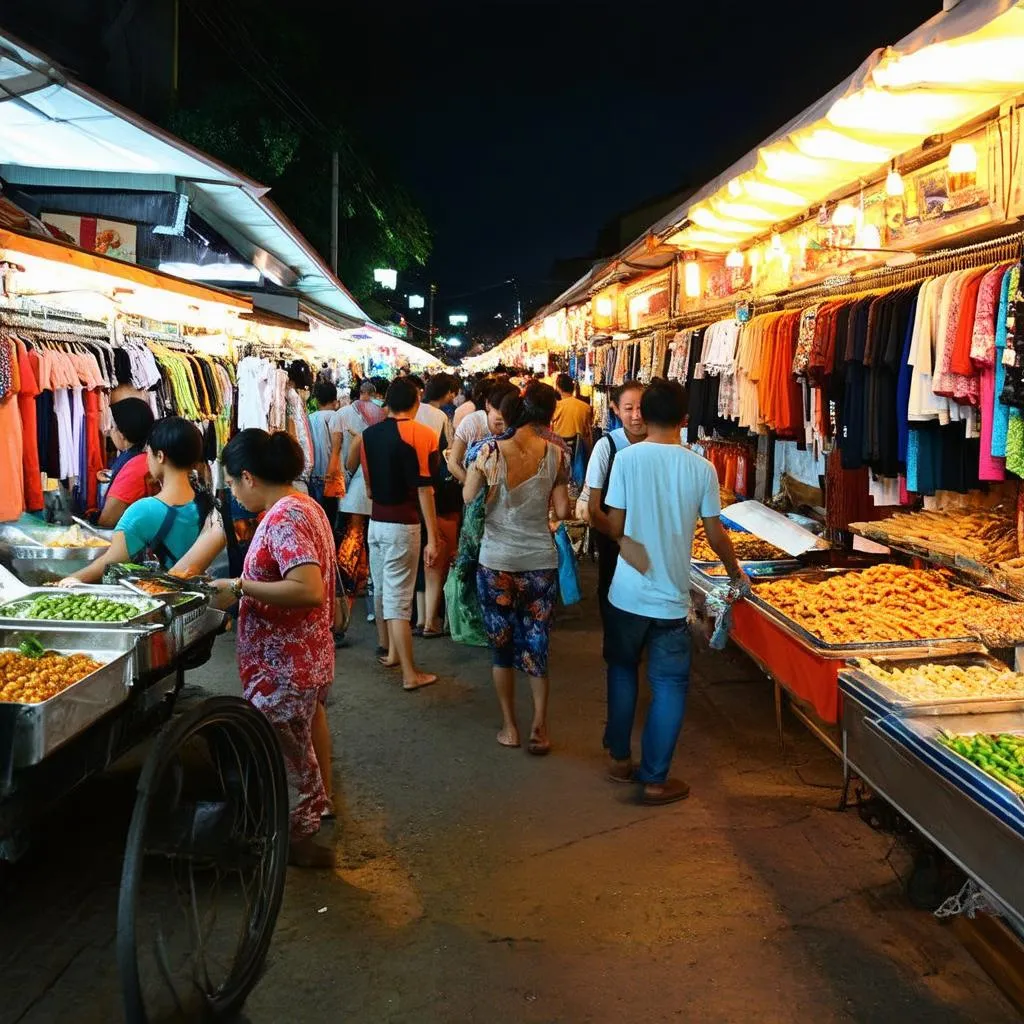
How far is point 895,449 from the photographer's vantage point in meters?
5.21

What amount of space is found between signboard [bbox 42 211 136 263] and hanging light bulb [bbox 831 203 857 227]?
9623mm

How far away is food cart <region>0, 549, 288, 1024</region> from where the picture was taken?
2.63 metres

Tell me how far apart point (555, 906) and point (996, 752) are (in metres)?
1.93

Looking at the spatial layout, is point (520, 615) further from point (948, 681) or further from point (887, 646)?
point (948, 681)

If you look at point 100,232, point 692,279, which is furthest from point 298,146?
→ point 692,279

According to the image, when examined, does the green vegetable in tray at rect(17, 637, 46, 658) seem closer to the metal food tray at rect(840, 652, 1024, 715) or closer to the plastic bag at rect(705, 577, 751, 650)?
the metal food tray at rect(840, 652, 1024, 715)

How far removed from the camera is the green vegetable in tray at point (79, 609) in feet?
12.1

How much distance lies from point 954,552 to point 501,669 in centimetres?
279

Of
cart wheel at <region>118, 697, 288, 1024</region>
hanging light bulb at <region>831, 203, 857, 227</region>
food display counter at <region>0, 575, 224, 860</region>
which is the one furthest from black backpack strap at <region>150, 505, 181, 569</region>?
hanging light bulb at <region>831, 203, 857, 227</region>

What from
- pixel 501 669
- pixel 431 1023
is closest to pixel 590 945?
pixel 431 1023

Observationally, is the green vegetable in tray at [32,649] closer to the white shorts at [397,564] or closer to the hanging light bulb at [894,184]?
the white shorts at [397,564]

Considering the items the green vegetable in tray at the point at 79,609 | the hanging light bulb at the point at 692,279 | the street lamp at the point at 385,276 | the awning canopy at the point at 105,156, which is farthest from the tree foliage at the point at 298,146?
the green vegetable in tray at the point at 79,609

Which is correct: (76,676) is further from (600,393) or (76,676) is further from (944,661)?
(600,393)

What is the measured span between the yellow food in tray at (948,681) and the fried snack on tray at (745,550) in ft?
8.02
